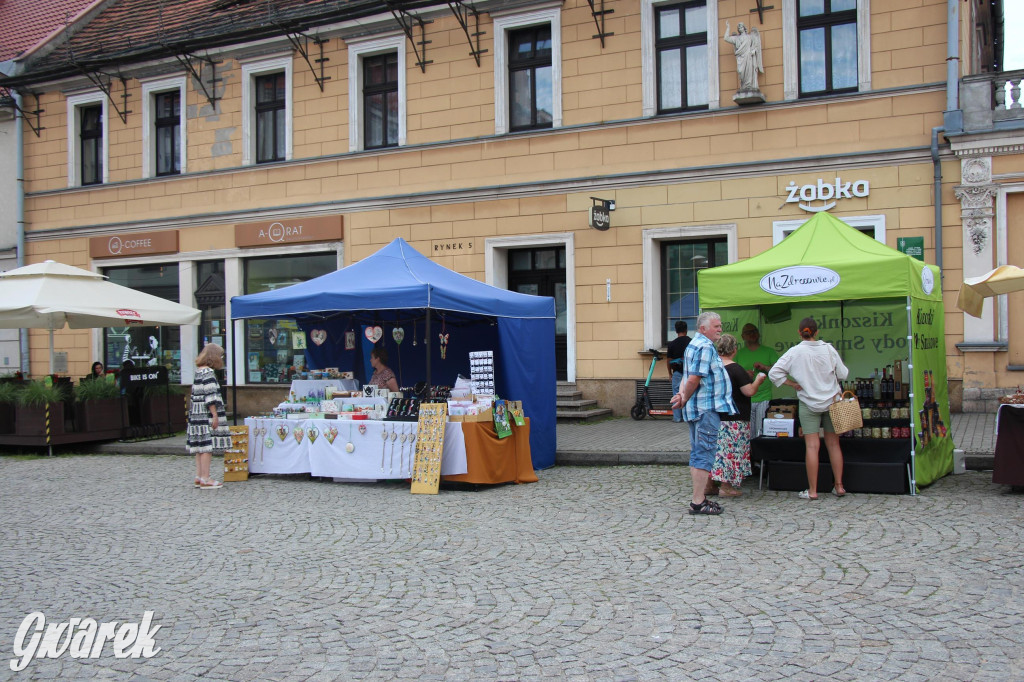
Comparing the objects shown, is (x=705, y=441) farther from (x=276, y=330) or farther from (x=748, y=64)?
(x=276, y=330)

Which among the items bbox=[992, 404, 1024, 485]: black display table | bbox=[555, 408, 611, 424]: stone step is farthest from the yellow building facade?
bbox=[992, 404, 1024, 485]: black display table

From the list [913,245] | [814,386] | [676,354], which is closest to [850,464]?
[814,386]

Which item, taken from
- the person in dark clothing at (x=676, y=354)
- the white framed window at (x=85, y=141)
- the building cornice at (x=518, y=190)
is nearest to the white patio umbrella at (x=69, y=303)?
the building cornice at (x=518, y=190)

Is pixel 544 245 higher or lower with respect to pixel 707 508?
higher

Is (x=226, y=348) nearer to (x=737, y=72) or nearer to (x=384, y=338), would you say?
(x=384, y=338)

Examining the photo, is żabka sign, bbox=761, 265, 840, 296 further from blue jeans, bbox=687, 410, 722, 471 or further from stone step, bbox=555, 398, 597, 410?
stone step, bbox=555, 398, 597, 410

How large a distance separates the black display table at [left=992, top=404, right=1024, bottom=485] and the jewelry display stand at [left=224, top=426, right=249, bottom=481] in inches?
317

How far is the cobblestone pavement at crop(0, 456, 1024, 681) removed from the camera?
4562mm

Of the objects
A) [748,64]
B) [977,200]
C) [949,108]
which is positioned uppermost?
[748,64]

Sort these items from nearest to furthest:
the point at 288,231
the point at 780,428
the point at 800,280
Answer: the point at 800,280 < the point at 780,428 < the point at 288,231

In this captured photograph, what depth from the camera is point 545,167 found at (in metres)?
16.3

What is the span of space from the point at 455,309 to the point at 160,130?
1350cm

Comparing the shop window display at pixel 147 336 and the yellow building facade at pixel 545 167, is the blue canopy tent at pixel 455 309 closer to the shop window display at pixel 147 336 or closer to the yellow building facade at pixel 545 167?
the yellow building facade at pixel 545 167

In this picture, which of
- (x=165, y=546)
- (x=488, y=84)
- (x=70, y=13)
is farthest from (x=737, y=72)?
(x=70, y=13)
